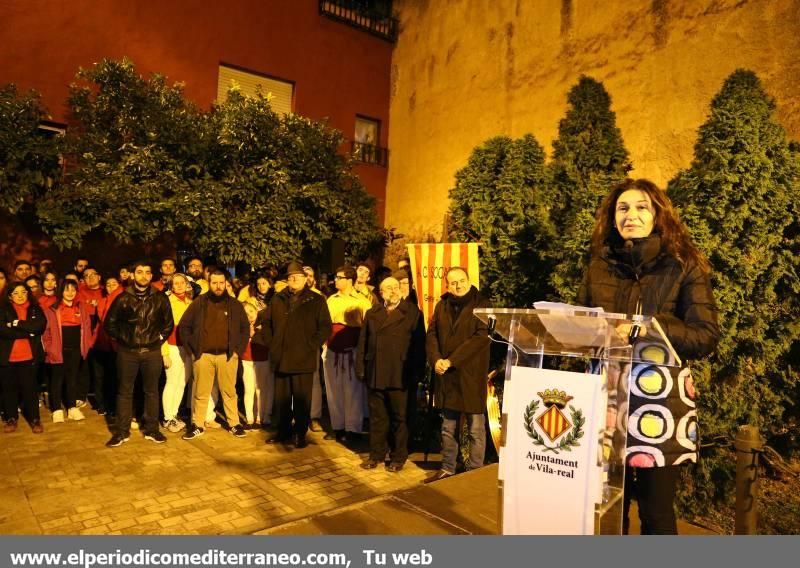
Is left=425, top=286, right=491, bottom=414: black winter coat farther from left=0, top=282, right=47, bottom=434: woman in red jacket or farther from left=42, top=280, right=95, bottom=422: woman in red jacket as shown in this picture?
left=42, top=280, right=95, bottom=422: woman in red jacket

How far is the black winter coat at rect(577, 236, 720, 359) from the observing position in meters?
2.12

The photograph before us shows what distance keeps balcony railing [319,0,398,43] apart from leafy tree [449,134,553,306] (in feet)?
34.7

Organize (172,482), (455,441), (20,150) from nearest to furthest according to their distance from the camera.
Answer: (172,482), (455,441), (20,150)

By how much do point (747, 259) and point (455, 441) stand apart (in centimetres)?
306

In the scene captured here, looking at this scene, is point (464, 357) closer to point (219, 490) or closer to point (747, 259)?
point (219, 490)

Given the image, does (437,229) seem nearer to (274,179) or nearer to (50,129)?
(274,179)

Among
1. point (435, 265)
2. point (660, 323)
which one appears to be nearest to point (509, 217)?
point (435, 265)

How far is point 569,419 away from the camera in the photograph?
6.80ft

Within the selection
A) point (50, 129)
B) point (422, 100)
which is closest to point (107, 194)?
point (50, 129)

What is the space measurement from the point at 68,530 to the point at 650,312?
13.6 ft

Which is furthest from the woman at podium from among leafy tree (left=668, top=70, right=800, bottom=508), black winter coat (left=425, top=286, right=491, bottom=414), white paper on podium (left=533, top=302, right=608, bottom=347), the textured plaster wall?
the textured plaster wall

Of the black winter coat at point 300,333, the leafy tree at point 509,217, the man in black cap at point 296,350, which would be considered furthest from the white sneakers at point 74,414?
the leafy tree at point 509,217

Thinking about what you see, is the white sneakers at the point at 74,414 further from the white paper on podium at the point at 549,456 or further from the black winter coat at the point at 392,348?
the white paper on podium at the point at 549,456

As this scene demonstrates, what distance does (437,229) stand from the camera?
14.0 meters
